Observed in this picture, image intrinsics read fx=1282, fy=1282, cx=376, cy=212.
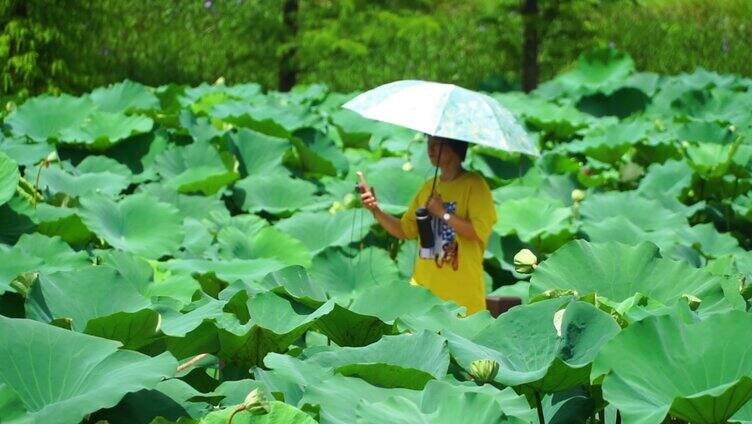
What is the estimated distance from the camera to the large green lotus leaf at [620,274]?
6.94ft

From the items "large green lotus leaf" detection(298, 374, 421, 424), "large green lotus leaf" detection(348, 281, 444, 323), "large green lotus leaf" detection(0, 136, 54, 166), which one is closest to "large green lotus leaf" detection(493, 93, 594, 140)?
"large green lotus leaf" detection(0, 136, 54, 166)

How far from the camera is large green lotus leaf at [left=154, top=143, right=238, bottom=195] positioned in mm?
4855

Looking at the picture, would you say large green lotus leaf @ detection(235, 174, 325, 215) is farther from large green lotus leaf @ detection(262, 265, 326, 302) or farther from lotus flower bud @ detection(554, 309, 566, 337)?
lotus flower bud @ detection(554, 309, 566, 337)

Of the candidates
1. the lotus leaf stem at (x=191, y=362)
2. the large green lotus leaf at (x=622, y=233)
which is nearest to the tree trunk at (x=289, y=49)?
the large green lotus leaf at (x=622, y=233)

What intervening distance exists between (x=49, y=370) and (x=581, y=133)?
536cm

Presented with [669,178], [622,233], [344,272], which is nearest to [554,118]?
[669,178]

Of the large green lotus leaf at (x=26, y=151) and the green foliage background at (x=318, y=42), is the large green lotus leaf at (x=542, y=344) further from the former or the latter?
the green foliage background at (x=318, y=42)

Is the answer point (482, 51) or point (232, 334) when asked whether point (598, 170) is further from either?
point (482, 51)

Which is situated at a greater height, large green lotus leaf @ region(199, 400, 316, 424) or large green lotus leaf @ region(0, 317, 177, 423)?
large green lotus leaf @ region(199, 400, 316, 424)

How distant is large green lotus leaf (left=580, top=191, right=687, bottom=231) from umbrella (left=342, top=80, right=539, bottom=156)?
960 millimetres

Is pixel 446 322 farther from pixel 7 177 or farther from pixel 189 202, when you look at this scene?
pixel 189 202

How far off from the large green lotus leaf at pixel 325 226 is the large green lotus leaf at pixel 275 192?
15.9 inches

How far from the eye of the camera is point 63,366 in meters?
1.64

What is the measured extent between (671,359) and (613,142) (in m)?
4.46
